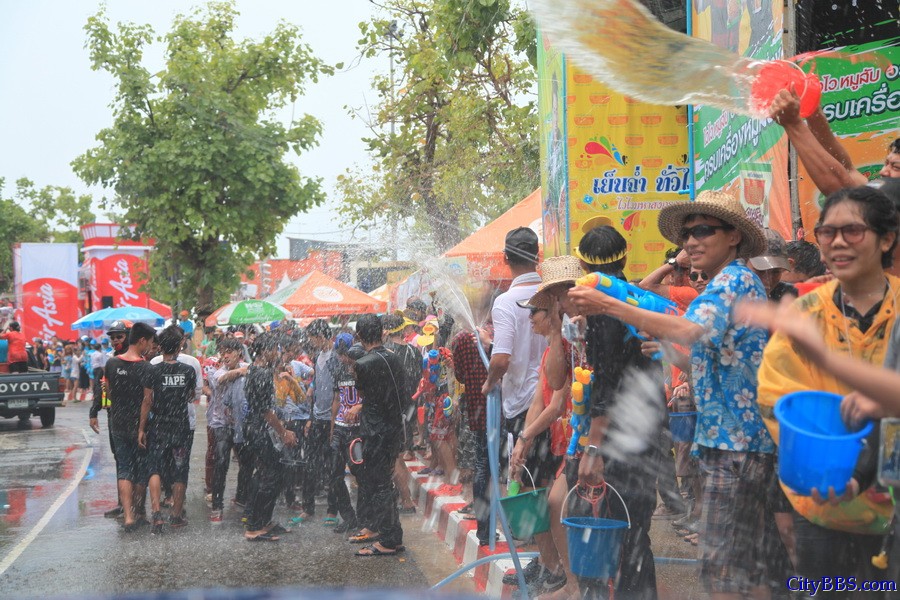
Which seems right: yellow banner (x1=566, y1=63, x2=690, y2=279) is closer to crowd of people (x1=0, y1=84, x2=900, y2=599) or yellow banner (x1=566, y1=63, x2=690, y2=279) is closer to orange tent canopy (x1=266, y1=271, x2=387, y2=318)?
crowd of people (x1=0, y1=84, x2=900, y2=599)

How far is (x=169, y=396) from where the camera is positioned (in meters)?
9.27

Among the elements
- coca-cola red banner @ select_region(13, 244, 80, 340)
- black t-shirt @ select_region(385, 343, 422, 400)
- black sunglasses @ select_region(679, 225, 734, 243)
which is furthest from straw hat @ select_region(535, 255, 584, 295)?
coca-cola red banner @ select_region(13, 244, 80, 340)

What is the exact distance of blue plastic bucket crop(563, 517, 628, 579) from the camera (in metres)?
4.23

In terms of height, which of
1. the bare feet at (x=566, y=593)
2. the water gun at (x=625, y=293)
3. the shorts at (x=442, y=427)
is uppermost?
the water gun at (x=625, y=293)

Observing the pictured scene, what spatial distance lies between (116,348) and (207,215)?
1483 cm

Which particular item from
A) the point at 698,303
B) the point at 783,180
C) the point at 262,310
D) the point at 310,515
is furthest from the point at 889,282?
the point at 262,310

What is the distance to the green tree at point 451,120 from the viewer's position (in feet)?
40.6

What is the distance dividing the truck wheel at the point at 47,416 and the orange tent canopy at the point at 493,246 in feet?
43.0

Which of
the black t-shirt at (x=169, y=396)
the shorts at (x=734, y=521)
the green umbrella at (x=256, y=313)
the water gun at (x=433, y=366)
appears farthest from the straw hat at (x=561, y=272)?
the green umbrella at (x=256, y=313)

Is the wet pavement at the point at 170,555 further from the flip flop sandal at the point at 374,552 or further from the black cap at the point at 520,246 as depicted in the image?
the black cap at the point at 520,246

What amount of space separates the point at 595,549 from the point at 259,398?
508 cm

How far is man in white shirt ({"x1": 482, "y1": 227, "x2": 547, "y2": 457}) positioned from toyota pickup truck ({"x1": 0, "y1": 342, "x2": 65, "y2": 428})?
16.9 meters

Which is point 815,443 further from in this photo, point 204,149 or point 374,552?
point 204,149

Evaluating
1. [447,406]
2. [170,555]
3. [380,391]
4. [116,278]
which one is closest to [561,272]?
[380,391]
